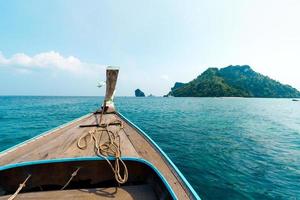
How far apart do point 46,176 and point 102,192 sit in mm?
1599

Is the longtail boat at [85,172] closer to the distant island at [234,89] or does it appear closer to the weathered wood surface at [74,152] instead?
the weathered wood surface at [74,152]

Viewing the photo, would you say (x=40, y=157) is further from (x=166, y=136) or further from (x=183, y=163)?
(x=166, y=136)

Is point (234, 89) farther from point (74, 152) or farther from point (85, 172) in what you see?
point (74, 152)

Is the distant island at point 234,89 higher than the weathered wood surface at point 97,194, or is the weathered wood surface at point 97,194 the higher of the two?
the distant island at point 234,89

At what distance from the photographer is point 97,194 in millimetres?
3664

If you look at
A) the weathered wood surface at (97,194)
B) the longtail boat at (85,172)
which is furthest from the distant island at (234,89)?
the weathered wood surface at (97,194)

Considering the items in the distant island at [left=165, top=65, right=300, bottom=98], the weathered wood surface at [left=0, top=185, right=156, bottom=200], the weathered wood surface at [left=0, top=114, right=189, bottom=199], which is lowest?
the weathered wood surface at [left=0, top=185, right=156, bottom=200]

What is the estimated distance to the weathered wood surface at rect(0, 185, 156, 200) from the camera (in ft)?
11.8

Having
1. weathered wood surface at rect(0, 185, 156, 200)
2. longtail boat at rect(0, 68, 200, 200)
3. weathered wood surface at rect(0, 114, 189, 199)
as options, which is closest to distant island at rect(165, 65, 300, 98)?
weathered wood surface at rect(0, 114, 189, 199)

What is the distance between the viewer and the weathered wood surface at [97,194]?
3584mm

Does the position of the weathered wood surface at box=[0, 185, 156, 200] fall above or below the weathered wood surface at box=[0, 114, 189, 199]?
below

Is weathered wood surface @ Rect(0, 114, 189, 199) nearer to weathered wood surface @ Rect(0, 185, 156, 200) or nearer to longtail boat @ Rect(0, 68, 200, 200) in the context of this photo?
longtail boat @ Rect(0, 68, 200, 200)

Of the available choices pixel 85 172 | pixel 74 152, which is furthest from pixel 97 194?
pixel 74 152

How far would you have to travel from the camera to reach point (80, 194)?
12.1 feet
